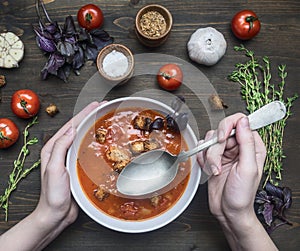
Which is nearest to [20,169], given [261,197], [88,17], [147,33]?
[88,17]

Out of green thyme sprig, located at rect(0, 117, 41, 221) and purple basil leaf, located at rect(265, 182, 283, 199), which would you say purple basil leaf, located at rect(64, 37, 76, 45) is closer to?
green thyme sprig, located at rect(0, 117, 41, 221)

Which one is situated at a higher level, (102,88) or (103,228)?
(102,88)

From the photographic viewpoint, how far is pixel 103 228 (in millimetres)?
3062

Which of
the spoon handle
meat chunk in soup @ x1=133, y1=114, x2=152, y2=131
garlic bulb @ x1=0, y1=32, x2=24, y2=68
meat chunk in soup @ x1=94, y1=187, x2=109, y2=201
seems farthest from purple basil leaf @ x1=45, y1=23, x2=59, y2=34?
the spoon handle

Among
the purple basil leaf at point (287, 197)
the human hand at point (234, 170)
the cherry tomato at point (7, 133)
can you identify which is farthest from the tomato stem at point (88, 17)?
the purple basil leaf at point (287, 197)

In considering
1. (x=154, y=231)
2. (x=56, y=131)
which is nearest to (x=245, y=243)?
(x=154, y=231)

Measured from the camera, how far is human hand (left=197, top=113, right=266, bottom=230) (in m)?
2.60

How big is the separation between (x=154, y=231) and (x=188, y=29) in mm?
1320

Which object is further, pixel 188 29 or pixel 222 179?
pixel 188 29

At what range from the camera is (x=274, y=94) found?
3.12m

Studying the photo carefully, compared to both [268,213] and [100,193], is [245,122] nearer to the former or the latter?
[268,213]

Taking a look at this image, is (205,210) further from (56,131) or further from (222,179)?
(56,131)

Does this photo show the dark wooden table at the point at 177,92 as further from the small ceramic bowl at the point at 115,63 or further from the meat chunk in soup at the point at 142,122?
the meat chunk in soup at the point at 142,122

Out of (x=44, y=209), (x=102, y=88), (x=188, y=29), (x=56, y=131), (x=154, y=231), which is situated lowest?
(x=154, y=231)
